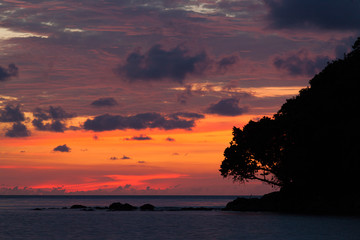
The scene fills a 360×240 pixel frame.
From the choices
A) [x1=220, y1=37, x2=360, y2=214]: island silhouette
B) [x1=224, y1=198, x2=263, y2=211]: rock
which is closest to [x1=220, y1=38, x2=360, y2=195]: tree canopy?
[x1=220, y1=37, x2=360, y2=214]: island silhouette

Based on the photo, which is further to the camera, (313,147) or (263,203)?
(263,203)

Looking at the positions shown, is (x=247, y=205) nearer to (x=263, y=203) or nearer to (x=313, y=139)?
(x=263, y=203)

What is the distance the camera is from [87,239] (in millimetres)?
46250

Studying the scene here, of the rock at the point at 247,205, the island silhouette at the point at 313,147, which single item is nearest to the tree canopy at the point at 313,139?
the island silhouette at the point at 313,147

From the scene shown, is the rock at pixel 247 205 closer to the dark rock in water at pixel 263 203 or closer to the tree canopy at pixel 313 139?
the dark rock in water at pixel 263 203

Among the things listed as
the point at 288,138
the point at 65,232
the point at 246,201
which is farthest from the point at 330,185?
the point at 65,232

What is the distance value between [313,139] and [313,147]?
2204mm

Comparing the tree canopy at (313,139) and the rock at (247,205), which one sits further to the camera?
the rock at (247,205)

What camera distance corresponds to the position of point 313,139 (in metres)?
63.5

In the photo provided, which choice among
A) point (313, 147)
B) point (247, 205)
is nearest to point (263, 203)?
point (247, 205)

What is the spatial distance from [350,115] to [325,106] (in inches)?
114

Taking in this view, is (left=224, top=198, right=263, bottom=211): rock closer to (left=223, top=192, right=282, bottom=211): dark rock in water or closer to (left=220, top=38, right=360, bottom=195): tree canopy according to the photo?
(left=223, top=192, right=282, bottom=211): dark rock in water

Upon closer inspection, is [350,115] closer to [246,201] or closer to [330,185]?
[330,185]

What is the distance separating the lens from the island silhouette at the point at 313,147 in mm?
61938
